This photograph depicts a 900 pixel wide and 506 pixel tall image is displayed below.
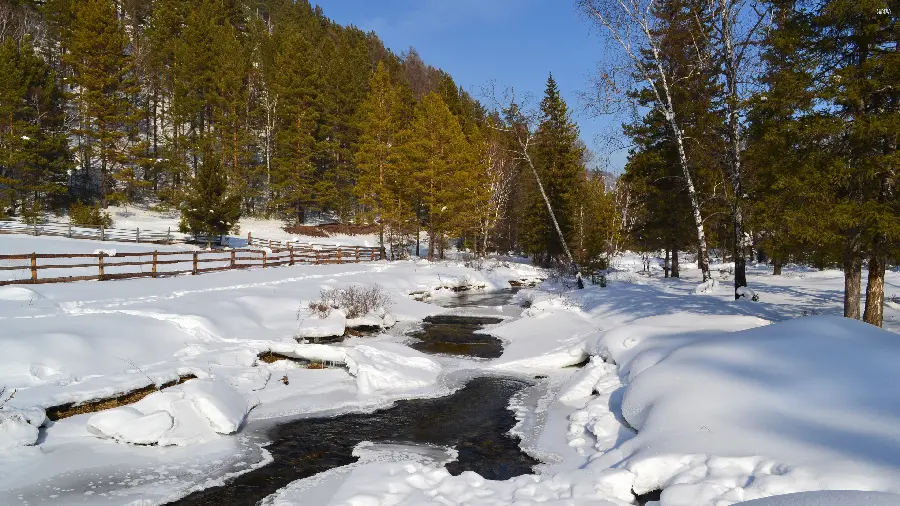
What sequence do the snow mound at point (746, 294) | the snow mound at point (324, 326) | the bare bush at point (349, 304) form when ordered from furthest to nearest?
the bare bush at point (349, 304), the snow mound at point (746, 294), the snow mound at point (324, 326)

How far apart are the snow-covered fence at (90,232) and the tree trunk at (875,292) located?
3778cm

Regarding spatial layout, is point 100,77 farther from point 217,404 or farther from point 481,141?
point 217,404

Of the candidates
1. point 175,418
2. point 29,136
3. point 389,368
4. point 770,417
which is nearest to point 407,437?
point 389,368

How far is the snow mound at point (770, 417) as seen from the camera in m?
4.32

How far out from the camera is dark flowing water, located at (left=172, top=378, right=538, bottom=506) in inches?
242

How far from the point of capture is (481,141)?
136ft

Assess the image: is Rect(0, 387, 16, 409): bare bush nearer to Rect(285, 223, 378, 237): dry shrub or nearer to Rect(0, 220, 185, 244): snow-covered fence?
Rect(0, 220, 185, 244): snow-covered fence

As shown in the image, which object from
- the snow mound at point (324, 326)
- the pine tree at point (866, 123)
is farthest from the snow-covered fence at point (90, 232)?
the pine tree at point (866, 123)

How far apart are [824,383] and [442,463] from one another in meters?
4.66

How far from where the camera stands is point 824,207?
394 inches

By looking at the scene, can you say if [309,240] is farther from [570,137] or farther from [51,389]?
[51,389]

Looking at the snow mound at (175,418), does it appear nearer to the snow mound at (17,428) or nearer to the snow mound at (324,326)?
the snow mound at (17,428)

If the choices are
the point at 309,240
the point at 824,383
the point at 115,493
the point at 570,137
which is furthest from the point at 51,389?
the point at 309,240

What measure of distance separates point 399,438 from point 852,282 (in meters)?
10.2
